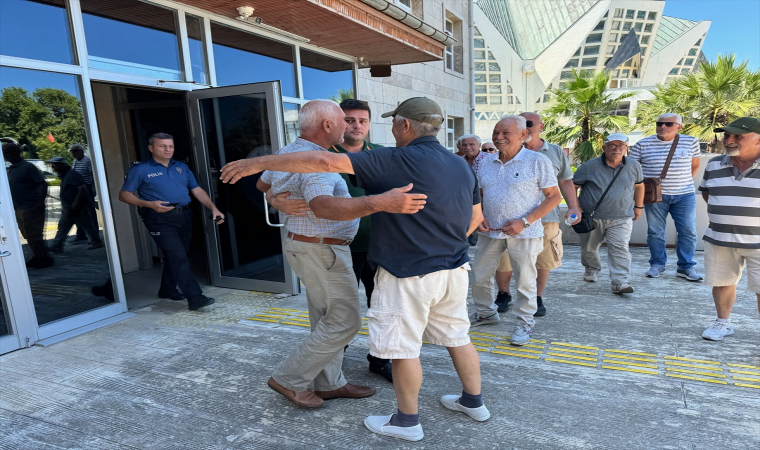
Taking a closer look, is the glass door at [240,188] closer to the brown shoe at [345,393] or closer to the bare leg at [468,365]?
the brown shoe at [345,393]

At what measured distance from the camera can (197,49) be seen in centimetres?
505

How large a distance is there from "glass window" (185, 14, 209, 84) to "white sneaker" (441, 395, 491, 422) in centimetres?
452

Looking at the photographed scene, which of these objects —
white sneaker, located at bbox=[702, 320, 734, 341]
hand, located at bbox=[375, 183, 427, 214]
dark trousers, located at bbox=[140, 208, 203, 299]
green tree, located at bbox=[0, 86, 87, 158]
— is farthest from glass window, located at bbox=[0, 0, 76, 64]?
white sneaker, located at bbox=[702, 320, 734, 341]

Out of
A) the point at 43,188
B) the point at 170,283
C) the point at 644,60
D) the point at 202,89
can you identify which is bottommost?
the point at 170,283

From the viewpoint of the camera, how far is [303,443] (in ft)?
7.36

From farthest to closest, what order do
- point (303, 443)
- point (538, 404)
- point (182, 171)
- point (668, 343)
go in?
point (182, 171), point (668, 343), point (538, 404), point (303, 443)

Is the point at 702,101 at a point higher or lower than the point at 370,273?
higher

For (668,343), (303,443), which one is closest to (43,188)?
(303,443)

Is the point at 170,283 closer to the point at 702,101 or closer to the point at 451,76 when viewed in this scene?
the point at 451,76

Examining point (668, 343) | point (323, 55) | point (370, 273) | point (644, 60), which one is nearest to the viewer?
point (370, 273)

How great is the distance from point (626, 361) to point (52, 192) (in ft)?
15.7

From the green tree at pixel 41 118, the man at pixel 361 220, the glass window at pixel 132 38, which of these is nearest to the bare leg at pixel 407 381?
the man at pixel 361 220

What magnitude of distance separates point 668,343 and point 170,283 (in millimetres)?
4750

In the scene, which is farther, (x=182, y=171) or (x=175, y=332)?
(x=182, y=171)
